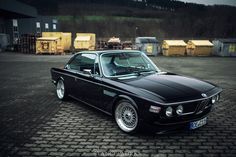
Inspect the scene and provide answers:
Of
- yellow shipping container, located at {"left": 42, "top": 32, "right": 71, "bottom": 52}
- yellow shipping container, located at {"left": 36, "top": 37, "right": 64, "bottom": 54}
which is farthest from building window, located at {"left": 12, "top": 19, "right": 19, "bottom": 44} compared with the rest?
yellow shipping container, located at {"left": 36, "top": 37, "right": 64, "bottom": 54}

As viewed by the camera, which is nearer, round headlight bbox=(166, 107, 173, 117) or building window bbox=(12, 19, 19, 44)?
round headlight bbox=(166, 107, 173, 117)

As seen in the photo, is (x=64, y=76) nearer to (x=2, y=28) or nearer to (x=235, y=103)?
(x=235, y=103)

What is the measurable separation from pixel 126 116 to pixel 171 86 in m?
1.03

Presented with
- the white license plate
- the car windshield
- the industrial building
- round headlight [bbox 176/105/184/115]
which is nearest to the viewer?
round headlight [bbox 176/105/184/115]

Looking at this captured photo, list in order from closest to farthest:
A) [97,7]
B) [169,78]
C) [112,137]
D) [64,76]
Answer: [112,137], [169,78], [64,76], [97,7]

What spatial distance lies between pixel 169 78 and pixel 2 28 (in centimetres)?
3326

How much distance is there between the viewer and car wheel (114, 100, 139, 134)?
4209 millimetres

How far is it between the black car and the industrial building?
82.7 feet

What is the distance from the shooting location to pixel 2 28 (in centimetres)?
3225

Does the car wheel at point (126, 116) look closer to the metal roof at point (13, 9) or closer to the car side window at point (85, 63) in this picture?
the car side window at point (85, 63)

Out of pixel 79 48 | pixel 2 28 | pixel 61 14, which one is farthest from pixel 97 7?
pixel 79 48

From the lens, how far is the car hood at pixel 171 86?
3887 millimetres

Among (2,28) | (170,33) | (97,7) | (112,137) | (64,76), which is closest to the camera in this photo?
(112,137)

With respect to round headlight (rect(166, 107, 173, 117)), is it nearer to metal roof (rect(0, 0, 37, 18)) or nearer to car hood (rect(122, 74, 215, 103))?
A: car hood (rect(122, 74, 215, 103))
